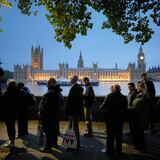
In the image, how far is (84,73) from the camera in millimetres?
177375

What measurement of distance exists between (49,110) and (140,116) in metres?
2.35

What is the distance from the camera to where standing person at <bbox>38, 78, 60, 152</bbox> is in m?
7.36

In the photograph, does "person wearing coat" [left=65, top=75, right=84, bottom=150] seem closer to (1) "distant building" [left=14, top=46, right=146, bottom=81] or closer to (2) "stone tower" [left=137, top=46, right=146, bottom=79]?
(1) "distant building" [left=14, top=46, right=146, bottom=81]

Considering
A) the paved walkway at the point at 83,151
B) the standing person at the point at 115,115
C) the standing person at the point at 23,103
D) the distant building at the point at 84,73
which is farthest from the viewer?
the distant building at the point at 84,73

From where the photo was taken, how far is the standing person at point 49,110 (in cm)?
736

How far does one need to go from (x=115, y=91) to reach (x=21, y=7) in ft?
18.4

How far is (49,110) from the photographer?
7.40 meters

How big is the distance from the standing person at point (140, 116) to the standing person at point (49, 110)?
2.05 meters

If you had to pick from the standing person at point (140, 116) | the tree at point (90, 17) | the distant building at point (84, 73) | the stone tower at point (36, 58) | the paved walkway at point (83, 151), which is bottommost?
the paved walkway at point (83, 151)

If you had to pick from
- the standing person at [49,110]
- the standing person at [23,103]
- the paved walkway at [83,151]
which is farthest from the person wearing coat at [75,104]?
the standing person at [23,103]

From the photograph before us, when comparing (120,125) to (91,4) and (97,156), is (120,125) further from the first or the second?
(91,4)

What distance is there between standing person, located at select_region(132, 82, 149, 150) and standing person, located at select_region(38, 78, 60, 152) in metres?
2.05

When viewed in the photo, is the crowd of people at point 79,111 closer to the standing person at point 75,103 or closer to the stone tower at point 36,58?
the standing person at point 75,103

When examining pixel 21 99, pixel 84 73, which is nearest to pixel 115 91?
pixel 21 99
